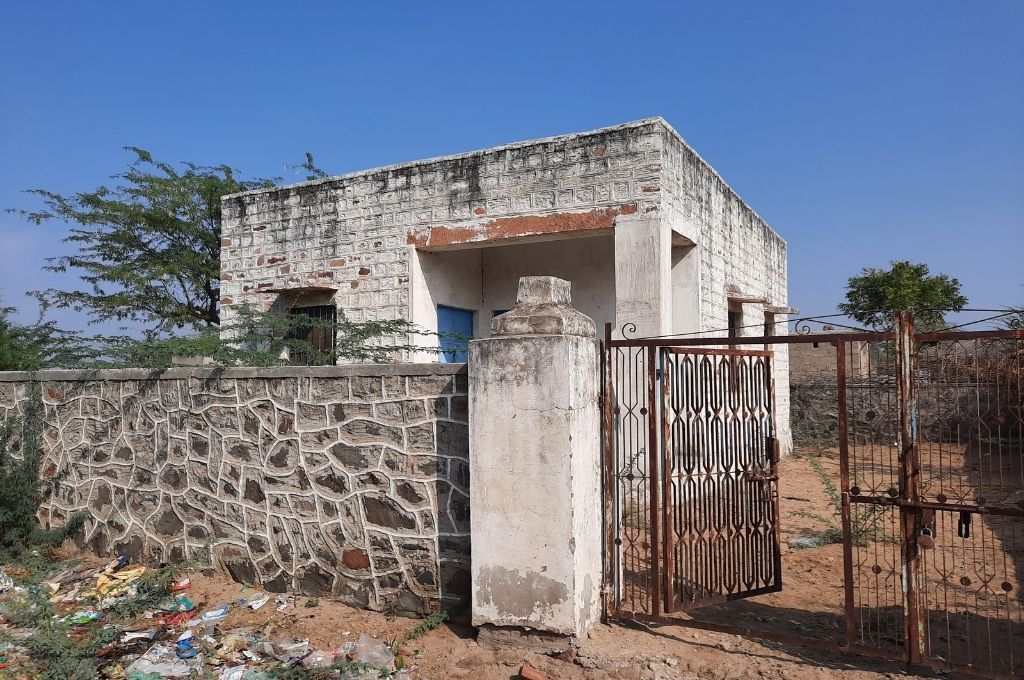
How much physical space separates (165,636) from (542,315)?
3300 mm

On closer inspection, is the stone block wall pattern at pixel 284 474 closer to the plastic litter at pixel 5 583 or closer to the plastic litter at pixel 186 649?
the plastic litter at pixel 5 583

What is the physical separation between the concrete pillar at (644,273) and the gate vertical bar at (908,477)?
3640 mm

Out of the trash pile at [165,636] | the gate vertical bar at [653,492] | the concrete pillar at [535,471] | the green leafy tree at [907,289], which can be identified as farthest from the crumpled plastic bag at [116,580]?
the green leafy tree at [907,289]

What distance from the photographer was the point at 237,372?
5.41 metres

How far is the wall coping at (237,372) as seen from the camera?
4676 mm

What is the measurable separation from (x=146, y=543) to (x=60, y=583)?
0.69 metres

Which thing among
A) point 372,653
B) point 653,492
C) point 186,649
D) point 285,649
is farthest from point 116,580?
point 653,492

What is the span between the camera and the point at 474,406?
4250 mm

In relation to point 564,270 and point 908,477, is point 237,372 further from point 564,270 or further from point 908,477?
point 564,270

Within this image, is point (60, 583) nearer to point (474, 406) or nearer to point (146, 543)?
point (146, 543)

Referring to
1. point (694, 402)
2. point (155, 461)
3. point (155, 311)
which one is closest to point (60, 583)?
point (155, 461)

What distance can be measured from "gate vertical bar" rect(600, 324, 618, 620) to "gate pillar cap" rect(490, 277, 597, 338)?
0.90 feet

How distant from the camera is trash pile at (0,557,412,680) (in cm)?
403

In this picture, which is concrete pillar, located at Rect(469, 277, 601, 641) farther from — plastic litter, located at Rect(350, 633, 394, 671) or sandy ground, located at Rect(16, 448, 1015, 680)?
plastic litter, located at Rect(350, 633, 394, 671)
